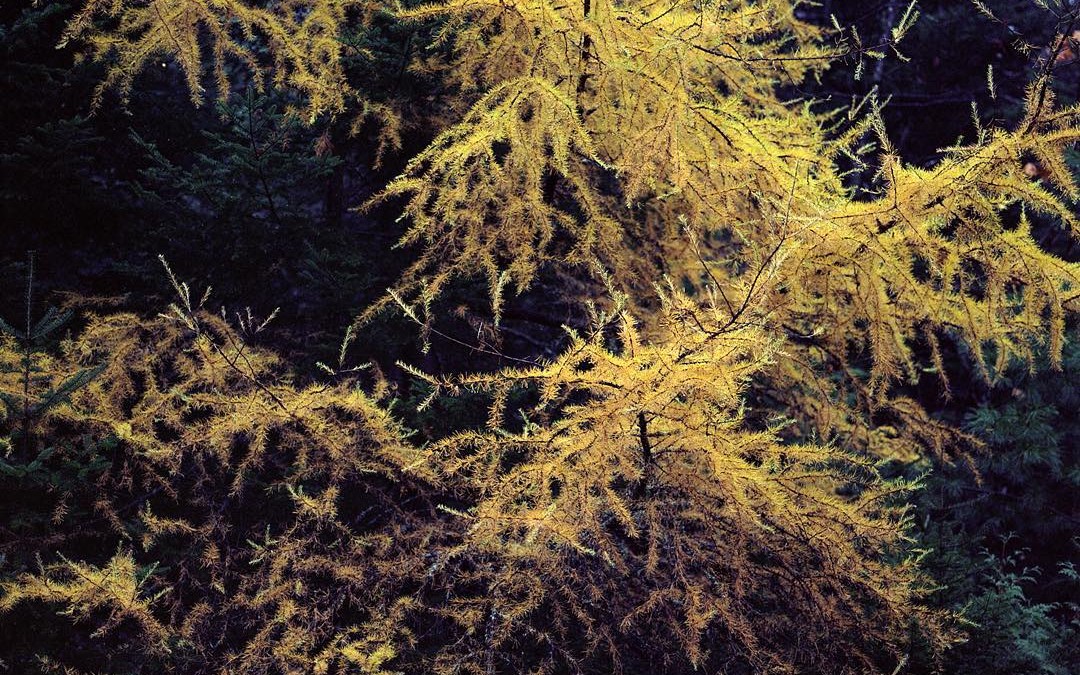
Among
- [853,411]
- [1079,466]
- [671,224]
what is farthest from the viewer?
[1079,466]

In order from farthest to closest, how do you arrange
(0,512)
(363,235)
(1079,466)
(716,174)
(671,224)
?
1. (1079,466)
2. (363,235)
3. (671,224)
4. (716,174)
5. (0,512)

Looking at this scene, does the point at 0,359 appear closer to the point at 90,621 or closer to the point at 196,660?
the point at 90,621

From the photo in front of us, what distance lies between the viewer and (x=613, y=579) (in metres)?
3.37

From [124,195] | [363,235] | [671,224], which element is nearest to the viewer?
[671,224]

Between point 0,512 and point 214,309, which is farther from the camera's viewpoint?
point 214,309

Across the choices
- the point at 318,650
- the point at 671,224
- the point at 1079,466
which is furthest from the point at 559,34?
the point at 1079,466

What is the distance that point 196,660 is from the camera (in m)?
3.41

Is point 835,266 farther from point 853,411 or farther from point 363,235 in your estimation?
point 363,235

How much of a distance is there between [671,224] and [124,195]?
156 inches

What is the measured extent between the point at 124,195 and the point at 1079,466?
9617mm

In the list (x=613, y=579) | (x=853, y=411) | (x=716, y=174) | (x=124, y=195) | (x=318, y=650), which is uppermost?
(x=716, y=174)

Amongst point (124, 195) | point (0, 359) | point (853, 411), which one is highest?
point (124, 195)

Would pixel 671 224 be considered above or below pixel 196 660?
above

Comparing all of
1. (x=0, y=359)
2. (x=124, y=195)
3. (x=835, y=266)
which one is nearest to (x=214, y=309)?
(x=124, y=195)
